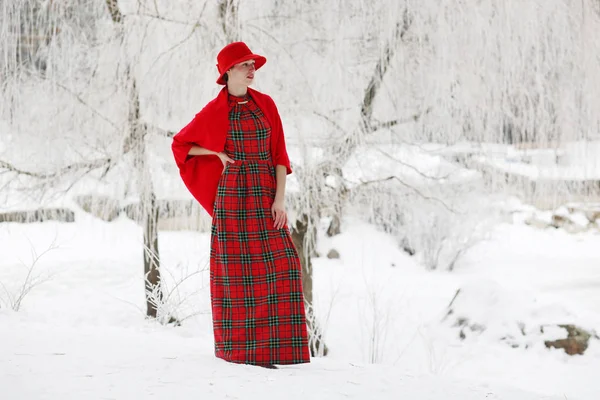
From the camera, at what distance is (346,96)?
3.96m

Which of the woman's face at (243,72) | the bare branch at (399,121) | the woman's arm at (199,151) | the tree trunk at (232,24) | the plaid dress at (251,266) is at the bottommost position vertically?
the plaid dress at (251,266)

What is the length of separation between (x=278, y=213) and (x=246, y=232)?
0.11 meters

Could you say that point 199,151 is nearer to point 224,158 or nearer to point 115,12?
point 224,158

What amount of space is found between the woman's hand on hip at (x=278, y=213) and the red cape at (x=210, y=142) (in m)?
0.13

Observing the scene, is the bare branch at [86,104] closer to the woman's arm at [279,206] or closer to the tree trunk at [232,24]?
the tree trunk at [232,24]

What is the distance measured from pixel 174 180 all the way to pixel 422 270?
3710mm

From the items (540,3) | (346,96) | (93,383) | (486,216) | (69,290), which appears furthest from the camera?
(486,216)

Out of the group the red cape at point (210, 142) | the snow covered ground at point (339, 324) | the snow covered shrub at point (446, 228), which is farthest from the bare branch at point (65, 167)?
the snow covered shrub at point (446, 228)

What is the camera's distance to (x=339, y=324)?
A: 16.9 ft

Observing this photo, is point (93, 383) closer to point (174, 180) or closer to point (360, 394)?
point (360, 394)

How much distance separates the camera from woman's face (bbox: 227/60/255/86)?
6.07ft

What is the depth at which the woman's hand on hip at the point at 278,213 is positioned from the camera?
6.20 feet

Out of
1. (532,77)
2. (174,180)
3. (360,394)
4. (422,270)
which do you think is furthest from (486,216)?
(360,394)

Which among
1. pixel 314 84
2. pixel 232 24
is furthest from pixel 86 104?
pixel 314 84
